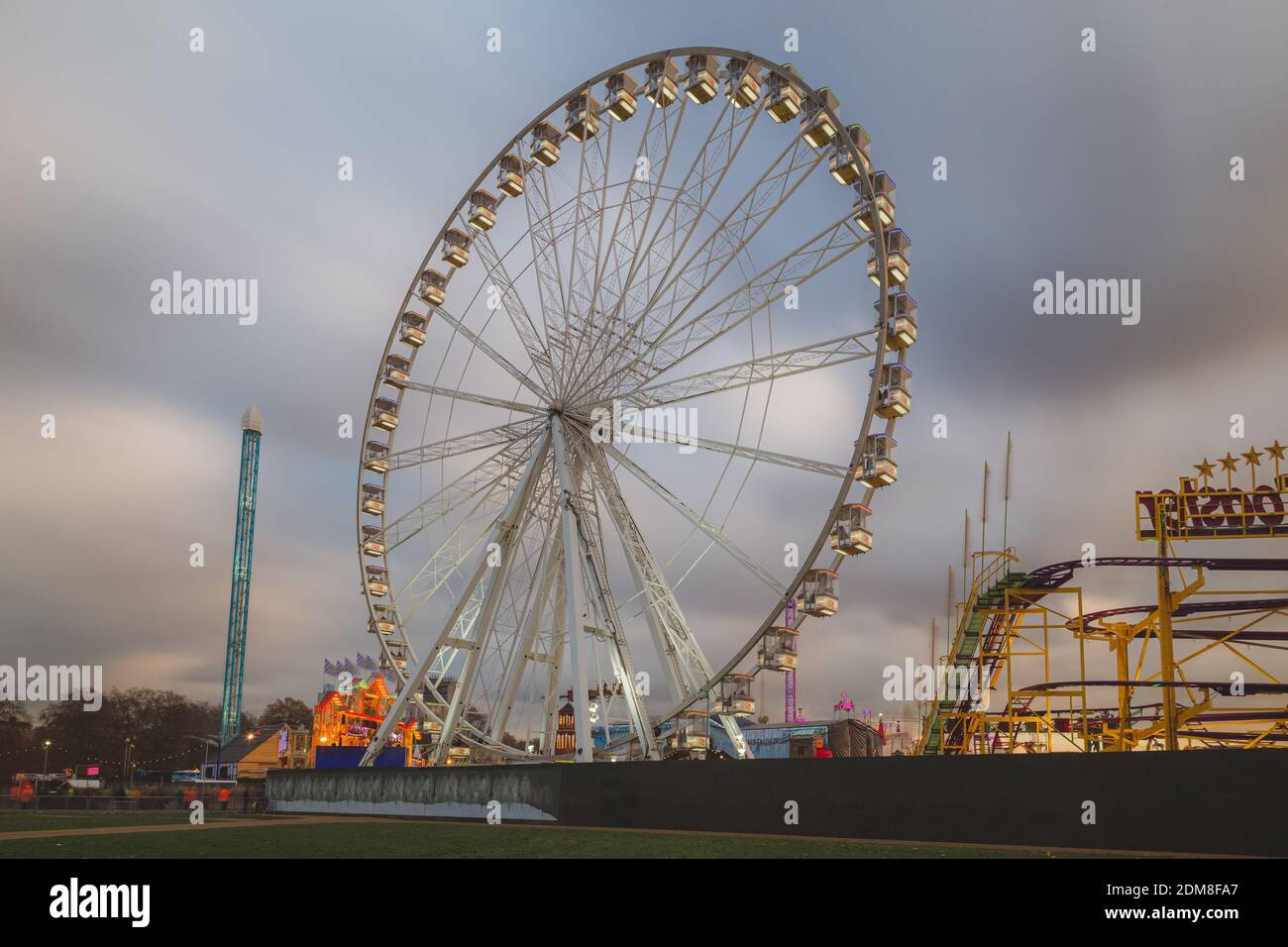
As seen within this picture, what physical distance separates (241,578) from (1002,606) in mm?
69971

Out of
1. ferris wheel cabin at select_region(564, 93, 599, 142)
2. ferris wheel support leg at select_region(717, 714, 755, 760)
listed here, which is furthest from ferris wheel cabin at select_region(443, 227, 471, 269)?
ferris wheel support leg at select_region(717, 714, 755, 760)

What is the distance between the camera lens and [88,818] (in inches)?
1214

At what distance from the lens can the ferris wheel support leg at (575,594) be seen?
88.9 ft

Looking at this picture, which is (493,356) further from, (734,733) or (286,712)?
(286,712)

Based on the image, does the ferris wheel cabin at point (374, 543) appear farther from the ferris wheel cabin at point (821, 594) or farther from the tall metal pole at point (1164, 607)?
the tall metal pole at point (1164, 607)

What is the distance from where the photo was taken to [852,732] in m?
50.3

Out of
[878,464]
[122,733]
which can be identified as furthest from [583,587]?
[122,733]

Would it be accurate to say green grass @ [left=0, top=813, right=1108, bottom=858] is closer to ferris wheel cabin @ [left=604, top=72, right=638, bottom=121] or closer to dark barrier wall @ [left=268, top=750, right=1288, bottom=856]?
dark barrier wall @ [left=268, top=750, right=1288, bottom=856]

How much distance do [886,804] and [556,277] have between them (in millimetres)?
18239

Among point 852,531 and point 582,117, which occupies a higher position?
point 582,117

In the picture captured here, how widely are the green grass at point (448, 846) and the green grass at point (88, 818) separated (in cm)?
498

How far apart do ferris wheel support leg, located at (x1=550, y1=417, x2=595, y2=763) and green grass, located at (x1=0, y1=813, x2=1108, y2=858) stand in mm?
3487
